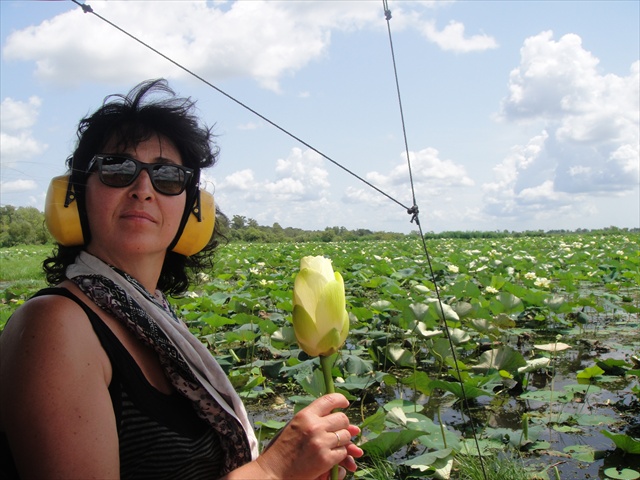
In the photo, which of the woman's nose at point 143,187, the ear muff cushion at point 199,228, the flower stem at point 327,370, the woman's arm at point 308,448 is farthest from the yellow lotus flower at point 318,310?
the ear muff cushion at point 199,228

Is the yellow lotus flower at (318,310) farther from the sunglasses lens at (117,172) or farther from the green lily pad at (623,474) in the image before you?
the green lily pad at (623,474)

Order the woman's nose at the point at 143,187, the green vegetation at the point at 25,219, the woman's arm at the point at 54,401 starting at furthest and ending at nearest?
1. the green vegetation at the point at 25,219
2. the woman's nose at the point at 143,187
3. the woman's arm at the point at 54,401

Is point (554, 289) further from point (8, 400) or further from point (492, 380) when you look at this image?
point (8, 400)

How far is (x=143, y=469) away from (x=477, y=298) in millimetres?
3478

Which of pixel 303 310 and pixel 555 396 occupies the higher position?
pixel 303 310

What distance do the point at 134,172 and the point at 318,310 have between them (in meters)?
0.47

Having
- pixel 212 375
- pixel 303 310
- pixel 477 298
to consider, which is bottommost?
pixel 477 298

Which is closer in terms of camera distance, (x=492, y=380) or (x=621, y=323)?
(x=492, y=380)

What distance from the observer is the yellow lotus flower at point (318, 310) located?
72 centimetres

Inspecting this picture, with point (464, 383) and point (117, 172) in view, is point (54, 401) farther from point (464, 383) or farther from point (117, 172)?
point (464, 383)

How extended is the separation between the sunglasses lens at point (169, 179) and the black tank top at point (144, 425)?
276mm

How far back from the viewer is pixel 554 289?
5812mm

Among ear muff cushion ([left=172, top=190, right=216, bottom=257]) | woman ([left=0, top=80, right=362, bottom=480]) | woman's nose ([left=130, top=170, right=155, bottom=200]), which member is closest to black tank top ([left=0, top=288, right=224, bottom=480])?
woman ([left=0, top=80, right=362, bottom=480])

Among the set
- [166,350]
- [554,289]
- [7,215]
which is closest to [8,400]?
[166,350]
